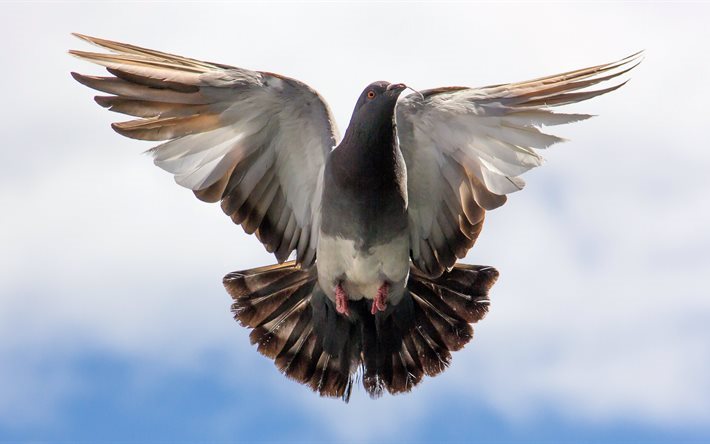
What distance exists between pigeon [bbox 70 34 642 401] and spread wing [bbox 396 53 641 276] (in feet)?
0.04

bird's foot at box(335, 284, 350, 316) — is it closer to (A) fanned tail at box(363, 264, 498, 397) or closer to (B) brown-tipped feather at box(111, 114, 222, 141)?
(A) fanned tail at box(363, 264, 498, 397)

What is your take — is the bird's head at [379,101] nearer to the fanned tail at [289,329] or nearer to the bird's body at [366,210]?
the bird's body at [366,210]

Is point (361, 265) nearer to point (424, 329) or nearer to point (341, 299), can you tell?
point (341, 299)

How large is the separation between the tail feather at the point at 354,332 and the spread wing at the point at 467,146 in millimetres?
324

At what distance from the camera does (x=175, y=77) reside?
838 centimetres

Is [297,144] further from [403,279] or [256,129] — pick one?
[403,279]

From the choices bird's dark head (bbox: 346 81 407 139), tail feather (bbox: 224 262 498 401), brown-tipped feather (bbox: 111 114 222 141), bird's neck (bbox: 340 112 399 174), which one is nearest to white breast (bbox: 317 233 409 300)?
tail feather (bbox: 224 262 498 401)

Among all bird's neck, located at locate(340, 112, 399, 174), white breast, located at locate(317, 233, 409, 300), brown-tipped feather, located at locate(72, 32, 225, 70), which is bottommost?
white breast, located at locate(317, 233, 409, 300)

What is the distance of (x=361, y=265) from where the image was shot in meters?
8.90

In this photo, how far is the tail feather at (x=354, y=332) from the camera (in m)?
9.50

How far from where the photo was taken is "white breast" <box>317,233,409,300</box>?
29.2 ft

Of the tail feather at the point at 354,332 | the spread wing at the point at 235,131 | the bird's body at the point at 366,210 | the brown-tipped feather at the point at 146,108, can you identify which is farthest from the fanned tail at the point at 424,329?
the brown-tipped feather at the point at 146,108

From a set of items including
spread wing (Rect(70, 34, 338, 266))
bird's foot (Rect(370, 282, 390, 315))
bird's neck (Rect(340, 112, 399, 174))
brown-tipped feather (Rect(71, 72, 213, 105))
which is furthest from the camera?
bird's foot (Rect(370, 282, 390, 315))

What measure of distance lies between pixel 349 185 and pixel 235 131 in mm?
1051
